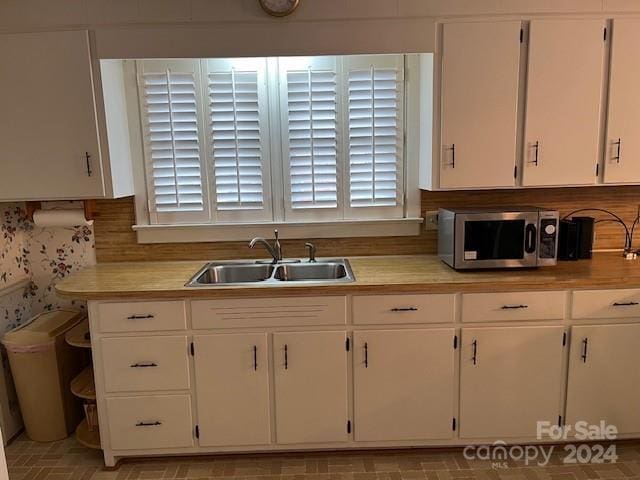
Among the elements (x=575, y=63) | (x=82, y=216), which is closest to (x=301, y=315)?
(x=82, y=216)

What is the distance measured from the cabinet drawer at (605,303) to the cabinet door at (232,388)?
148cm

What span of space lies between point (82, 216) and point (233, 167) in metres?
0.86

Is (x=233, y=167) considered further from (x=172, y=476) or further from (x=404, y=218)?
(x=172, y=476)

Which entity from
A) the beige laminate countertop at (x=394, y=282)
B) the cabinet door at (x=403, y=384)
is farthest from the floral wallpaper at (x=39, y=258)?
the cabinet door at (x=403, y=384)

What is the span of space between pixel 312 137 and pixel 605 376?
191 centimetres

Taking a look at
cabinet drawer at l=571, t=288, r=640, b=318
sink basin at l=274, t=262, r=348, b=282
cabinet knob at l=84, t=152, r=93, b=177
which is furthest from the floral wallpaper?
cabinet drawer at l=571, t=288, r=640, b=318

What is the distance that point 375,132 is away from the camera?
8.70 feet

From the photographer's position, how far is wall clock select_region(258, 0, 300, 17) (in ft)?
7.36

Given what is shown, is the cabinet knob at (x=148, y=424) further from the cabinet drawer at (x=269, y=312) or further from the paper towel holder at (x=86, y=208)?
→ the paper towel holder at (x=86, y=208)

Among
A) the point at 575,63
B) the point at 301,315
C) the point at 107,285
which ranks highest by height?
the point at 575,63

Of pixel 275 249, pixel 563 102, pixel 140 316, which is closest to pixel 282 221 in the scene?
pixel 275 249

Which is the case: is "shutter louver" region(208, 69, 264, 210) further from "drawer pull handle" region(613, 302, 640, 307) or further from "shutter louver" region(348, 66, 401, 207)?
"drawer pull handle" region(613, 302, 640, 307)

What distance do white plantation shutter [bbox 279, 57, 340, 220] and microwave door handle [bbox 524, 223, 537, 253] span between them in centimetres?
101

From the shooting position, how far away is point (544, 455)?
237 centimetres
